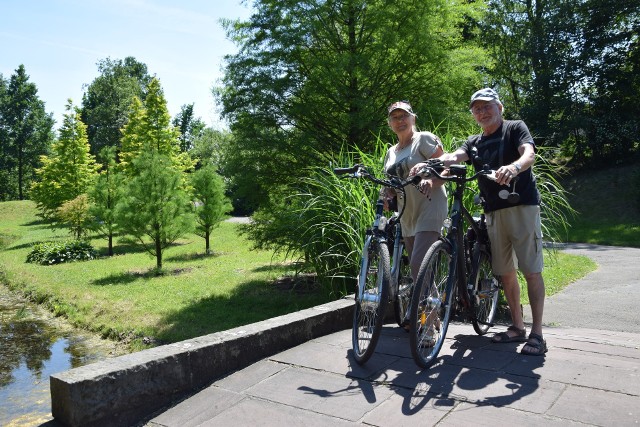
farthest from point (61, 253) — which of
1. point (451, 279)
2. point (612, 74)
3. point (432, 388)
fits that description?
point (612, 74)

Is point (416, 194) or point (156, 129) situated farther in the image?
point (156, 129)

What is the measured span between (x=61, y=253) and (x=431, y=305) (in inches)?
680

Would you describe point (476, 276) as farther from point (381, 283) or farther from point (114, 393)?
point (114, 393)

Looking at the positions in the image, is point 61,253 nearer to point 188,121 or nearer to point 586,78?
point 586,78

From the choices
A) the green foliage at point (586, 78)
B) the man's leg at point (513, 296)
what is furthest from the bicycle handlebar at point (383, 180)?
the green foliage at point (586, 78)

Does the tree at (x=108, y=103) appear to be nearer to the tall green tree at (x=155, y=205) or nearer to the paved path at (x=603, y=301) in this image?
the tall green tree at (x=155, y=205)

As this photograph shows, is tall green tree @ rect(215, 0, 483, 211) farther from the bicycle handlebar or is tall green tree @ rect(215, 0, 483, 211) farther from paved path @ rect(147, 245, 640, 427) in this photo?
paved path @ rect(147, 245, 640, 427)

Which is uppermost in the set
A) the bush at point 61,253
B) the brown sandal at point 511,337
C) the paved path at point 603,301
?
the brown sandal at point 511,337

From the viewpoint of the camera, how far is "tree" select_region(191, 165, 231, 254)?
1970 cm

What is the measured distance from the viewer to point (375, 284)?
3.93m

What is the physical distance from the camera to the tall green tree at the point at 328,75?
35.3ft

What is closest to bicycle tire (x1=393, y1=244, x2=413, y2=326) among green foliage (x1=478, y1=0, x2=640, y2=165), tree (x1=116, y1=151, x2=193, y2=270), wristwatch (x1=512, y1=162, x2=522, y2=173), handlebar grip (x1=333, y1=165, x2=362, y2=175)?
handlebar grip (x1=333, y1=165, x2=362, y2=175)

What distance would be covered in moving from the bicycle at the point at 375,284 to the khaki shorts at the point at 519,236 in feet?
2.38

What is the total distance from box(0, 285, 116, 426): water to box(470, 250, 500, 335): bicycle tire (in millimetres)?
3438
